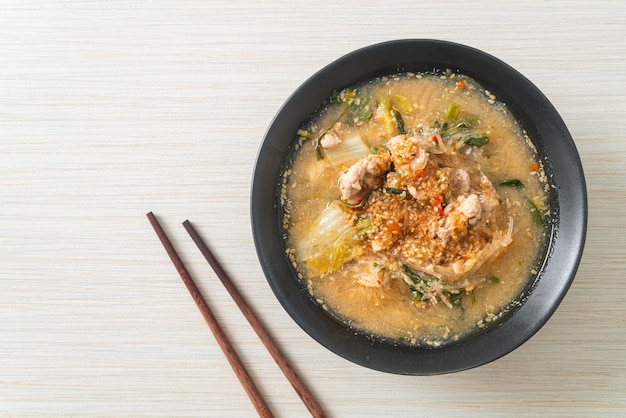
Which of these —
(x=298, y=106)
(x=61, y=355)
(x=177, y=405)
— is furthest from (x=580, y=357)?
(x=61, y=355)

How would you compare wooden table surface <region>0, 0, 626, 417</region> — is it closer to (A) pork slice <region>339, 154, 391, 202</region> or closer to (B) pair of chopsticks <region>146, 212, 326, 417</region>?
(B) pair of chopsticks <region>146, 212, 326, 417</region>

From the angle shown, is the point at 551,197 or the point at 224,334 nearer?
the point at 551,197

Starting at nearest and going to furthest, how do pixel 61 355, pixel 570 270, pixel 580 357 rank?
1. pixel 570 270
2. pixel 580 357
3. pixel 61 355

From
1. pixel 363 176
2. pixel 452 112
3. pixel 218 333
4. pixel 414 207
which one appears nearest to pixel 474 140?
pixel 452 112

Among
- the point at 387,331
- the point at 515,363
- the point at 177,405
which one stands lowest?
the point at 177,405

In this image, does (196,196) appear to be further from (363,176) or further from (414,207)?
(414,207)

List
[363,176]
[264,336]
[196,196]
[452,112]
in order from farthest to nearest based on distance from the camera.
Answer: [196,196], [264,336], [452,112], [363,176]

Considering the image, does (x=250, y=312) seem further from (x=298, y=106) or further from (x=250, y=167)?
(x=298, y=106)
